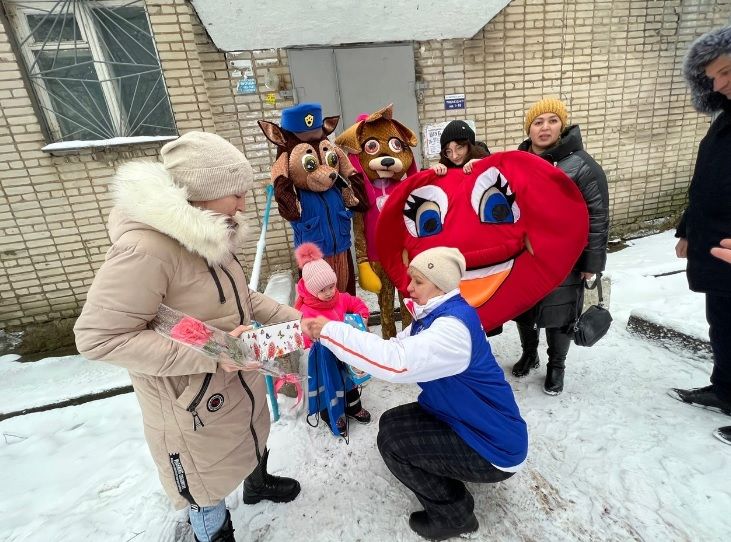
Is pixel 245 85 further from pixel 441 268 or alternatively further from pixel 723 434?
pixel 723 434

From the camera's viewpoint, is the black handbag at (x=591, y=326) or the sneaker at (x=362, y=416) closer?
the black handbag at (x=591, y=326)

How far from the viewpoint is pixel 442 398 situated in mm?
1640

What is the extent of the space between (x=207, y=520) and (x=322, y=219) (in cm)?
183

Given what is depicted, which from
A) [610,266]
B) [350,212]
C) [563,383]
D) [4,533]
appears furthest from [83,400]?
[610,266]

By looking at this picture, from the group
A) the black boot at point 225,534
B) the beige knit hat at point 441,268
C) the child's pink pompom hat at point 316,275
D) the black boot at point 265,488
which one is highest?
the beige knit hat at point 441,268

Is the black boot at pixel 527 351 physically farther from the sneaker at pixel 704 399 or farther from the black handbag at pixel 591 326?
the sneaker at pixel 704 399

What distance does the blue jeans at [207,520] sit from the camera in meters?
1.54

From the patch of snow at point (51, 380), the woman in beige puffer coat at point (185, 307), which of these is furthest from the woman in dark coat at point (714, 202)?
the patch of snow at point (51, 380)

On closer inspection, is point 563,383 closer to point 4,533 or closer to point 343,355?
point 343,355

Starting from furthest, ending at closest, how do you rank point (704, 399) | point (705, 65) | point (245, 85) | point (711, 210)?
1. point (245, 85)
2. point (704, 399)
3. point (711, 210)
4. point (705, 65)

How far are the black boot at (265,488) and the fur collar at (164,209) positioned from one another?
1254 millimetres

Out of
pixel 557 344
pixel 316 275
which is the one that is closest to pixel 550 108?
pixel 557 344

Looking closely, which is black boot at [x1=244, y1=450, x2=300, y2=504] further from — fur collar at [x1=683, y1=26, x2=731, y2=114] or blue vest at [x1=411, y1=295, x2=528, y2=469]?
fur collar at [x1=683, y1=26, x2=731, y2=114]

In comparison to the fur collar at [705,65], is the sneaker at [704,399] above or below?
below
